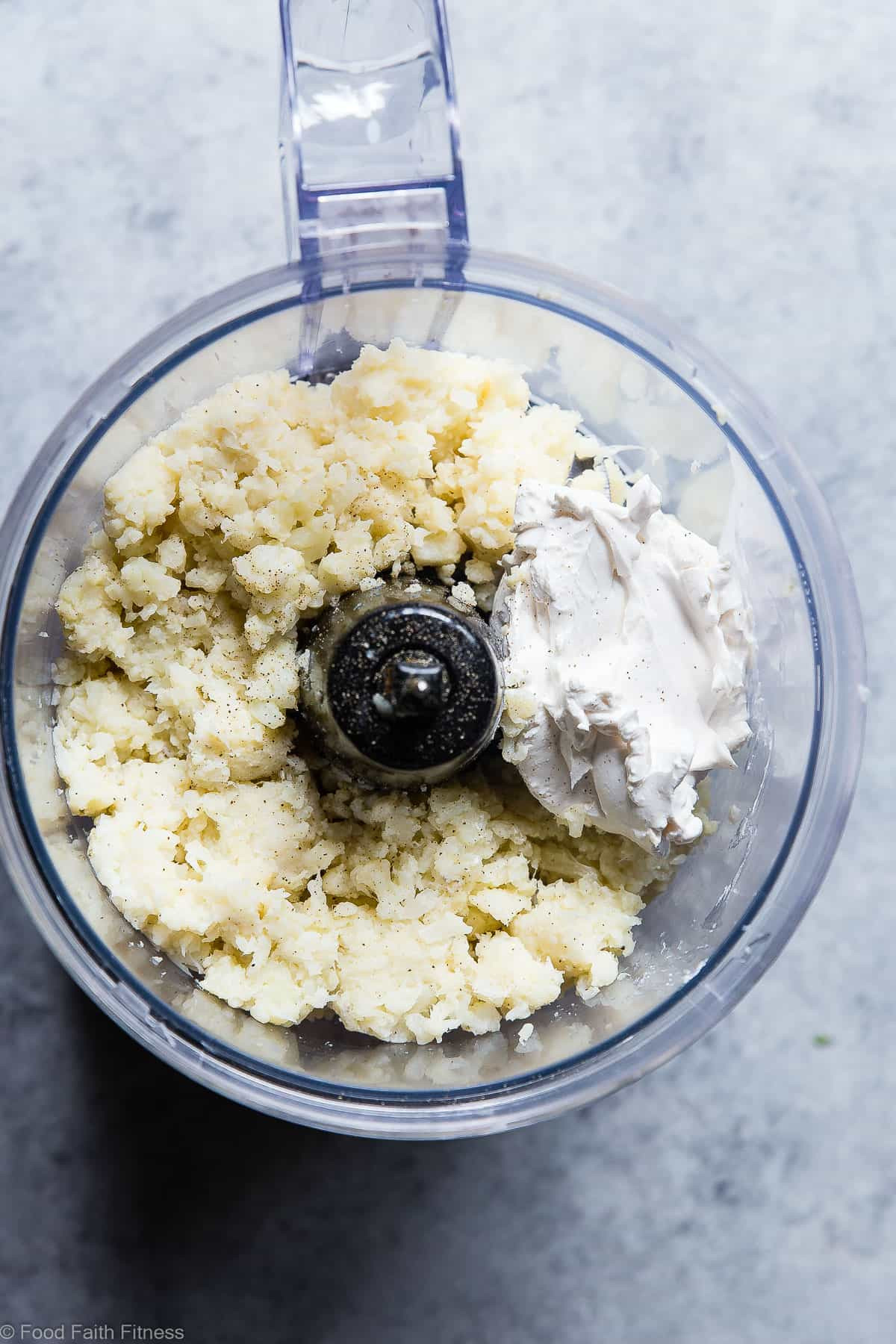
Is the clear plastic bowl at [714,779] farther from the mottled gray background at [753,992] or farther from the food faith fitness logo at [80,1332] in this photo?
the food faith fitness logo at [80,1332]

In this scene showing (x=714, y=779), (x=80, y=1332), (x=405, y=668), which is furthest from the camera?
(x=80, y=1332)

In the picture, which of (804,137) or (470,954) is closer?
(470,954)

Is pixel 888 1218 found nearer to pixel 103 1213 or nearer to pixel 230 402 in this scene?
pixel 103 1213

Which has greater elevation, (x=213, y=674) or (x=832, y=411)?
(x=832, y=411)

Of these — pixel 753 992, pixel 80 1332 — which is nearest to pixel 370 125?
pixel 753 992

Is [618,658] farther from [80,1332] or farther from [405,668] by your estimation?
[80,1332]

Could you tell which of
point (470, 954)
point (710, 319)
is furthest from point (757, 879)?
point (710, 319)

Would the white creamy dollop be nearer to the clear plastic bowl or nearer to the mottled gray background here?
the clear plastic bowl
